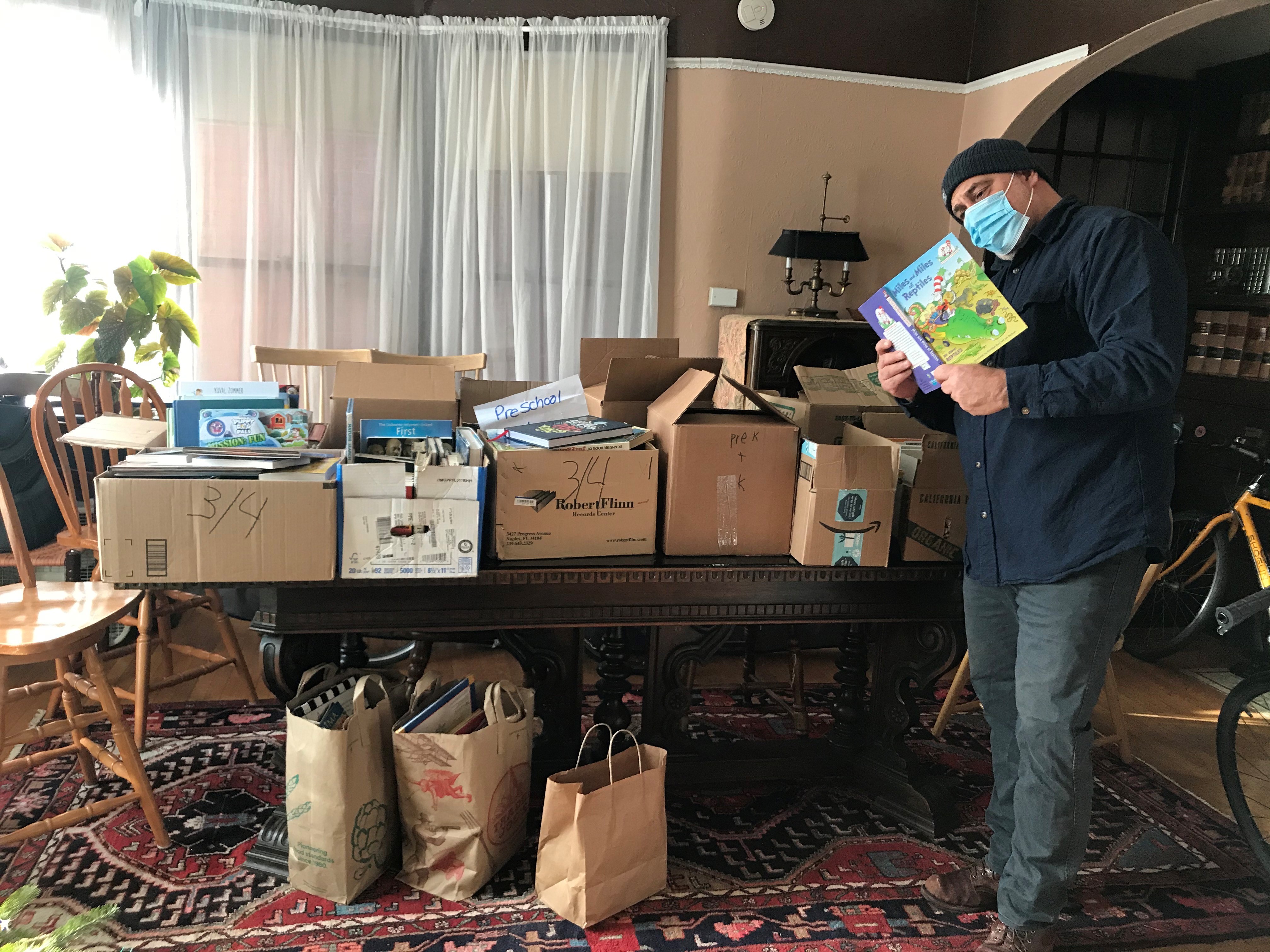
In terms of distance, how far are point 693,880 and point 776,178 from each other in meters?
3.32

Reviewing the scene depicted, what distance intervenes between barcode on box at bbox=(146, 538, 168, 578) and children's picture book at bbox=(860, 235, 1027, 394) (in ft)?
4.38

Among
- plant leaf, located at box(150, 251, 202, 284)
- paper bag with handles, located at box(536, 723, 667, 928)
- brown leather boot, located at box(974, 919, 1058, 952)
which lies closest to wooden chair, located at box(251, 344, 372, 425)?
plant leaf, located at box(150, 251, 202, 284)

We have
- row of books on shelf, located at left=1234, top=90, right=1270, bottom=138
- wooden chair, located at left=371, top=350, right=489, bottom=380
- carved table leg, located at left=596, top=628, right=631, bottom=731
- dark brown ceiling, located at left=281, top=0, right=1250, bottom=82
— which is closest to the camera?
carved table leg, located at left=596, top=628, right=631, bottom=731

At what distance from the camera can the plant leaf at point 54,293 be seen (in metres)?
3.10

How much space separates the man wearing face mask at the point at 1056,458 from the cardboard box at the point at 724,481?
28cm

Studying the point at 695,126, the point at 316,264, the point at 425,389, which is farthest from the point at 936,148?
the point at 425,389

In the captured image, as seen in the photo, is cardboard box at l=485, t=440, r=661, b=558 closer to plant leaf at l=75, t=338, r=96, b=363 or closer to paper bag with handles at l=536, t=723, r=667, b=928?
paper bag with handles at l=536, t=723, r=667, b=928

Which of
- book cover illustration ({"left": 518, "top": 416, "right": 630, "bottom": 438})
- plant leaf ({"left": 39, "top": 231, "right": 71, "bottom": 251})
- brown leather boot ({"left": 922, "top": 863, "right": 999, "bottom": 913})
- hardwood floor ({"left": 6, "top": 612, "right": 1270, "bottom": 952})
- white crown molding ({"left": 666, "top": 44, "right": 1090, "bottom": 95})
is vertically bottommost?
hardwood floor ({"left": 6, "top": 612, "right": 1270, "bottom": 952})

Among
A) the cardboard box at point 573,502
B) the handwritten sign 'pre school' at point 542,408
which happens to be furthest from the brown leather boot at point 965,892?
the handwritten sign 'pre school' at point 542,408

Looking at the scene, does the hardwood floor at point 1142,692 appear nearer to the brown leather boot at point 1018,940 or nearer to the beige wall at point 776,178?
the brown leather boot at point 1018,940

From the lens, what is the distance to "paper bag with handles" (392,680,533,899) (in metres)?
1.79

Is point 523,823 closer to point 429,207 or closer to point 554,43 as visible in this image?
point 429,207

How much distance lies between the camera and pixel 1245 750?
7.96ft

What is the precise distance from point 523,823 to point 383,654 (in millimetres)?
1358
